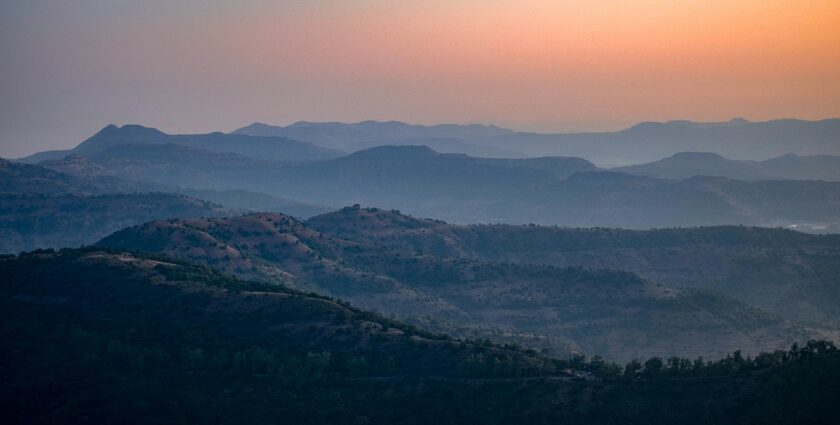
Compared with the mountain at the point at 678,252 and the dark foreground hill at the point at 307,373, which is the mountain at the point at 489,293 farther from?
the dark foreground hill at the point at 307,373

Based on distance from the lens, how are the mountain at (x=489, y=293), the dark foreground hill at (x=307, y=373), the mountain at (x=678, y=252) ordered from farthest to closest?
1. the mountain at (x=678, y=252)
2. the mountain at (x=489, y=293)
3. the dark foreground hill at (x=307, y=373)

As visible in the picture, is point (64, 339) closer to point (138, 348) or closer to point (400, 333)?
point (138, 348)

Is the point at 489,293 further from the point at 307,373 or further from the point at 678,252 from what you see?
the point at 307,373

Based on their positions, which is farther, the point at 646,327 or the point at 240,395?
the point at 646,327

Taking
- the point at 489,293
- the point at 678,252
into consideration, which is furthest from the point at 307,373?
the point at 678,252

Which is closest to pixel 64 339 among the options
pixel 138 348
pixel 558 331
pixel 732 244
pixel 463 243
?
pixel 138 348

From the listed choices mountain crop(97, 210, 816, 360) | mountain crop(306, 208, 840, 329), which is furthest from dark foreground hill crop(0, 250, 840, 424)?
mountain crop(306, 208, 840, 329)

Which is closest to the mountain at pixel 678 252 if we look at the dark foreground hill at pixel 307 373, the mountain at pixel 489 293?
the mountain at pixel 489 293
